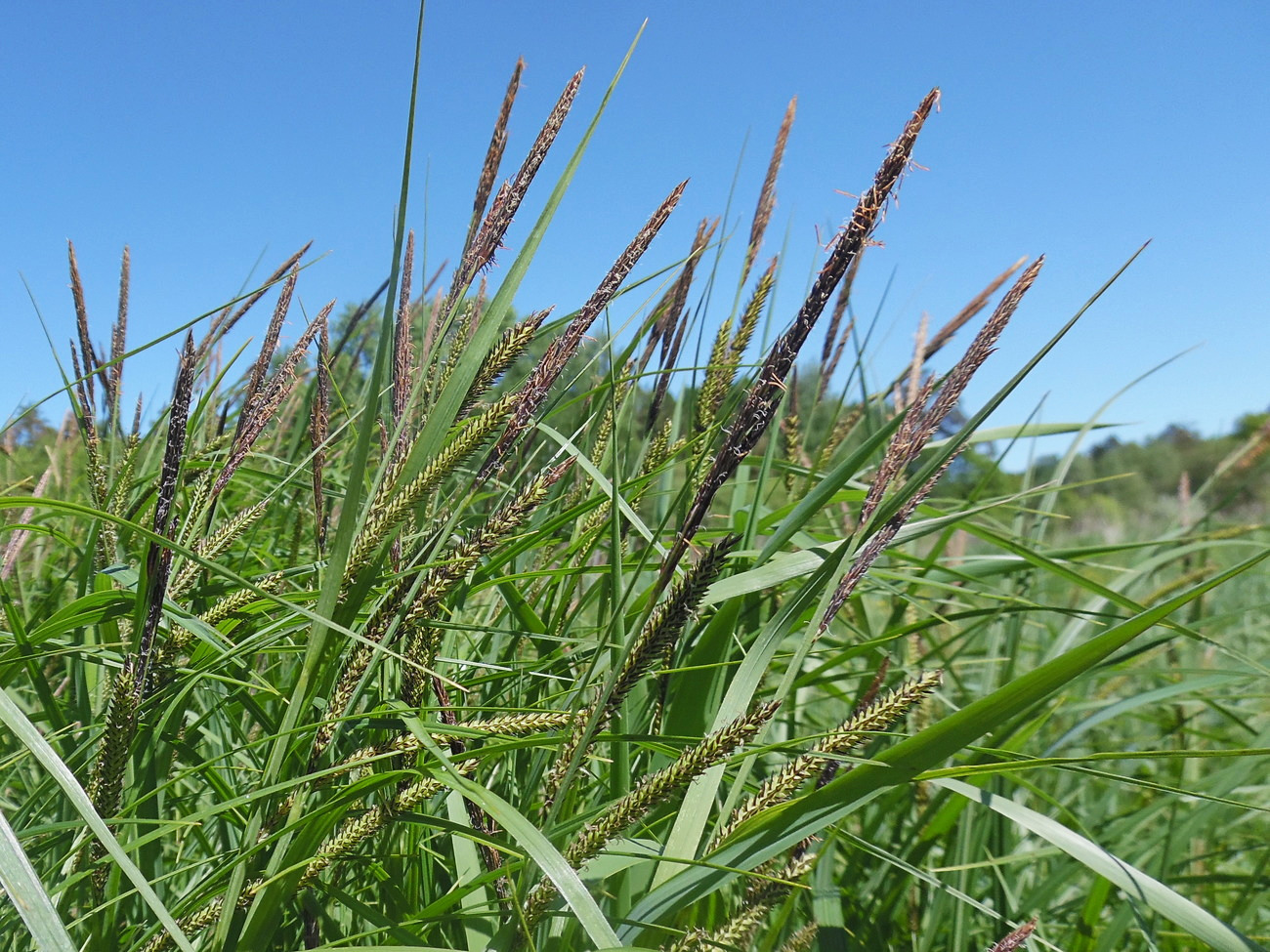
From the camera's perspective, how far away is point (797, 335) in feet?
2.07

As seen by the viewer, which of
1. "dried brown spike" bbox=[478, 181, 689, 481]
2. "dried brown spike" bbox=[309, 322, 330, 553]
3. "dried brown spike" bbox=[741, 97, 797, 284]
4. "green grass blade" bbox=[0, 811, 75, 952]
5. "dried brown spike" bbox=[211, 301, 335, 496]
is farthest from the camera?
"dried brown spike" bbox=[741, 97, 797, 284]

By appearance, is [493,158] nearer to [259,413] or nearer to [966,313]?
[259,413]

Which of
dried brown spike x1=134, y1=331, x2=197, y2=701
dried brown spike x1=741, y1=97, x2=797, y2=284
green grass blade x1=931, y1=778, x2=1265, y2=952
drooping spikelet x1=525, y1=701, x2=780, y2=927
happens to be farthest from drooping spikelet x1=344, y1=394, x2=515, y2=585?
dried brown spike x1=741, y1=97, x2=797, y2=284

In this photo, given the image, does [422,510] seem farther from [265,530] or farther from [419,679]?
[265,530]

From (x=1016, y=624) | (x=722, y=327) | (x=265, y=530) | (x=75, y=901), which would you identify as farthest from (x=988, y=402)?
(x=265, y=530)

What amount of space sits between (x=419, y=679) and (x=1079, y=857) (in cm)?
67

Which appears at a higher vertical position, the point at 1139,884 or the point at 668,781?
the point at 668,781

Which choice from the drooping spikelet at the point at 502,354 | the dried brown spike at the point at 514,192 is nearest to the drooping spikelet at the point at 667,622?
the drooping spikelet at the point at 502,354

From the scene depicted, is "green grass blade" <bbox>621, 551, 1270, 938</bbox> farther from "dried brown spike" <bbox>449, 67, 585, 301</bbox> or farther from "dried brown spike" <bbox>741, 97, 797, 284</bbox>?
"dried brown spike" <bbox>741, 97, 797, 284</bbox>

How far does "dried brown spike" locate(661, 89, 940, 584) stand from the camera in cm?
60

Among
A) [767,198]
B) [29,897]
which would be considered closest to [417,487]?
[29,897]

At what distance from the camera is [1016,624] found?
1.62 meters

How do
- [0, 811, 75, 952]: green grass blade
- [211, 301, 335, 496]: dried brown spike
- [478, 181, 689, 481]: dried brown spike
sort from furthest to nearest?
[211, 301, 335, 496]: dried brown spike, [478, 181, 689, 481]: dried brown spike, [0, 811, 75, 952]: green grass blade

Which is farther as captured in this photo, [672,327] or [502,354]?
[672,327]
